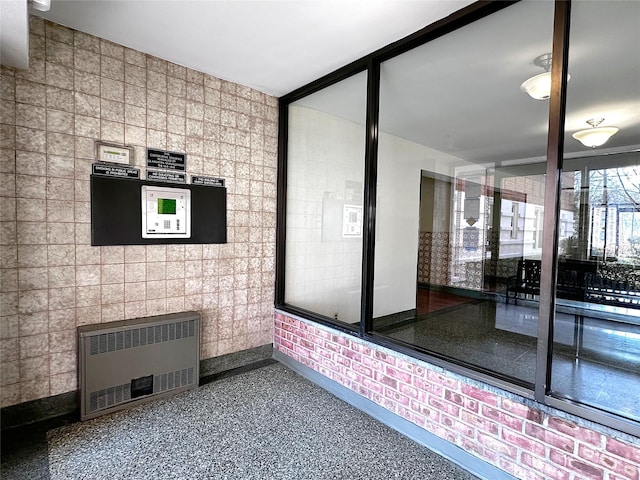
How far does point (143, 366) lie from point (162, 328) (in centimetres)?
31

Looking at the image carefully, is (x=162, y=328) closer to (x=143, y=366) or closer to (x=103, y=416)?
(x=143, y=366)

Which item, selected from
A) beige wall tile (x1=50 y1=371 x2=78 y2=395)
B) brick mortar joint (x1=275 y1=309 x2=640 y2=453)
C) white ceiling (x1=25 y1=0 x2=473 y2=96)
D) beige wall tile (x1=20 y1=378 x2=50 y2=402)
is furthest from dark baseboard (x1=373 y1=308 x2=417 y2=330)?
beige wall tile (x1=20 y1=378 x2=50 y2=402)

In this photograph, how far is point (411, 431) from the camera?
2246mm

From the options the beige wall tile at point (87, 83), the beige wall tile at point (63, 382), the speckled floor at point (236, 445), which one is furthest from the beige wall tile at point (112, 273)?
the beige wall tile at point (87, 83)

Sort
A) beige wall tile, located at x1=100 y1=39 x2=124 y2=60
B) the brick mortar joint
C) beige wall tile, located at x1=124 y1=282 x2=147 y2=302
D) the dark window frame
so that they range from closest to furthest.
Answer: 1. the brick mortar joint
2. the dark window frame
3. beige wall tile, located at x1=100 y1=39 x2=124 y2=60
4. beige wall tile, located at x1=124 y1=282 x2=147 y2=302

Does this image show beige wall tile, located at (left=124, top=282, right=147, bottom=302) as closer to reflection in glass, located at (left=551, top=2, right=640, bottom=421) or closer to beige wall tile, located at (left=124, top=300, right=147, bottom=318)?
beige wall tile, located at (left=124, top=300, right=147, bottom=318)

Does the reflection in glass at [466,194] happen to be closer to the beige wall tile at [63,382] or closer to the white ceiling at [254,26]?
the white ceiling at [254,26]

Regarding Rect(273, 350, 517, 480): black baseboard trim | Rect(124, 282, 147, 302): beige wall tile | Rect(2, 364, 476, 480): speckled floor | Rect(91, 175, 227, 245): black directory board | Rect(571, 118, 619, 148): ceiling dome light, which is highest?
Rect(571, 118, 619, 148): ceiling dome light

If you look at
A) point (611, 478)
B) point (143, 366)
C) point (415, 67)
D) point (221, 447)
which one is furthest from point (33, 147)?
point (611, 478)

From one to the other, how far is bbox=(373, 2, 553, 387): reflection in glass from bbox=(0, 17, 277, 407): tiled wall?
150 centimetres

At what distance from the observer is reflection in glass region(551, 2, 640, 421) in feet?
9.02

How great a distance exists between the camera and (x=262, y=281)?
3.46 metres

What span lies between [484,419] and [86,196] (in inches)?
119

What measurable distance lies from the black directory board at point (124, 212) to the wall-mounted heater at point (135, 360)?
65 cm
